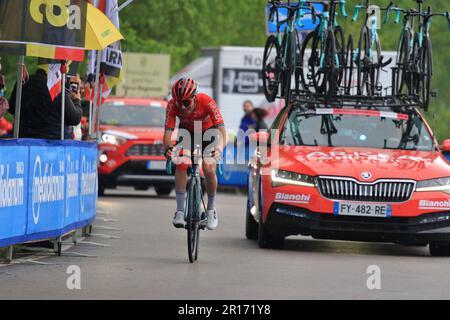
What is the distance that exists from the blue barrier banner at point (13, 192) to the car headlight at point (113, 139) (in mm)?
13052

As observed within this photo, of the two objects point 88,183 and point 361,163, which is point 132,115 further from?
point 361,163

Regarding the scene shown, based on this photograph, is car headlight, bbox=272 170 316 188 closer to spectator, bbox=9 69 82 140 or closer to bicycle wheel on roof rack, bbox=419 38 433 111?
spectator, bbox=9 69 82 140

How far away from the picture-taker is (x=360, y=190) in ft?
51.6

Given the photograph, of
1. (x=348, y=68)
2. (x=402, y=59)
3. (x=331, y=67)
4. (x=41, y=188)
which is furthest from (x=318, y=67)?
(x=41, y=188)

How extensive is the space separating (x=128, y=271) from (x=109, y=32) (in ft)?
12.3

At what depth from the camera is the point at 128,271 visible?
527 inches

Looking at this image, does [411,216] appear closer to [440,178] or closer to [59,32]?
[440,178]

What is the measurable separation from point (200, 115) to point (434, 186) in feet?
8.79

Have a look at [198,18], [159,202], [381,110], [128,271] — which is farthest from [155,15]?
[128,271]

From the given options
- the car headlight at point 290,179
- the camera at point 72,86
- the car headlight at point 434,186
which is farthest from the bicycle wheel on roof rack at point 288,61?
the car headlight at point 434,186

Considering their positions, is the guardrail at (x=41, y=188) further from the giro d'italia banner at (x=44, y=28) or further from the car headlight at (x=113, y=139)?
the car headlight at (x=113, y=139)

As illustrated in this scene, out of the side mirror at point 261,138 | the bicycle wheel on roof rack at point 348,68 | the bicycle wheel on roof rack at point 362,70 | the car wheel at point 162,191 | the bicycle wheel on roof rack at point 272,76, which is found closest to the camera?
the side mirror at point 261,138

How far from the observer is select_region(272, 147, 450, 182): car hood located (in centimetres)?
1580

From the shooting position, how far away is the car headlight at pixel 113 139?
27059 millimetres
